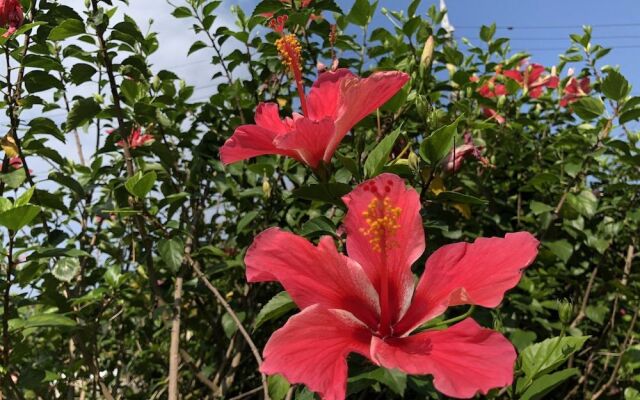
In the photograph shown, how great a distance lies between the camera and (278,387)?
1122 mm

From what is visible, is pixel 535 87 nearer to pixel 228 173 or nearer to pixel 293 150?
pixel 228 173

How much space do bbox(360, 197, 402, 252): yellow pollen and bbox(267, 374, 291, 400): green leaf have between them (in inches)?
14.4

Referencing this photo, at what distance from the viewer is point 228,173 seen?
2240mm

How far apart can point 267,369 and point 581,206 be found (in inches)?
67.1

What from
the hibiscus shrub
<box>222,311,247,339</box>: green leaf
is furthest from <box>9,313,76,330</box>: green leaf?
<box>222,311,247,339</box>: green leaf

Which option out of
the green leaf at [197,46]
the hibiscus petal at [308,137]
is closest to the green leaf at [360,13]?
the green leaf at [197,46]

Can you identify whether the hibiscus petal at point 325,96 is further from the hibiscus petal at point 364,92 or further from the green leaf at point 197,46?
the green leaf at point 197,46

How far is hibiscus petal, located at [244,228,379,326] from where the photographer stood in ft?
2.98

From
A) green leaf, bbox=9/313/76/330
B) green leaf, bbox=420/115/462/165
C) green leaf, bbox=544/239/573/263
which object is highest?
green leaf, bbox=420/115/462/165

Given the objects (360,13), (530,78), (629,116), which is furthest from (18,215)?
(530,78)

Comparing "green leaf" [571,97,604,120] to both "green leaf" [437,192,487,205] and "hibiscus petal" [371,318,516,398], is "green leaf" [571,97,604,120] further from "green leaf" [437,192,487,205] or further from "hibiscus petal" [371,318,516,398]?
"hibiscus petal" [371,318,516,398]

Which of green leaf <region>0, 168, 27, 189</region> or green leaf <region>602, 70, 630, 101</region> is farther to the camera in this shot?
green leaf <region>602, 70, 630, 101</region>

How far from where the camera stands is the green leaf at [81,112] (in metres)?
1.78

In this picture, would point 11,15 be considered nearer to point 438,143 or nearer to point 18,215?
point 18,215
